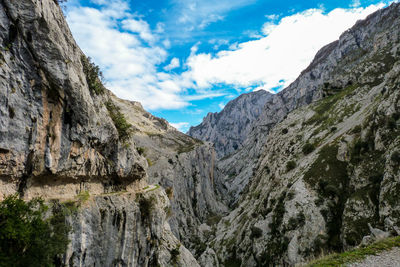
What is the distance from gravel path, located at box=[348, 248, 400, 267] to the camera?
1226cm

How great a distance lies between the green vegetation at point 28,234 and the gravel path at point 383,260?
2133cm

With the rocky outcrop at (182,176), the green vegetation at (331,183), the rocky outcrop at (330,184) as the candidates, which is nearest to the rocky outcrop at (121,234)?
the rocky outcrop at (330,184)

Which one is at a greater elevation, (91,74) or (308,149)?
(91,74)

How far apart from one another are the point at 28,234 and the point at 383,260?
23.6 meters

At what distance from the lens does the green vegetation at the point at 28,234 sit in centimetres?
1345

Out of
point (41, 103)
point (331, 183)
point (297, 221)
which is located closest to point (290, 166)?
point (331, 183)

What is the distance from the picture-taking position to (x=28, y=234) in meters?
14.2

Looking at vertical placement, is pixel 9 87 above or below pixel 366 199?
above

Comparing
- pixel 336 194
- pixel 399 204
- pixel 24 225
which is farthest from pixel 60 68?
pixel 336 194

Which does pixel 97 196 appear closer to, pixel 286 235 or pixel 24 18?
pixel 24 18

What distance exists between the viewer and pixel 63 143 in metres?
20.4

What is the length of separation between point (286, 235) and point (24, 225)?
130ft

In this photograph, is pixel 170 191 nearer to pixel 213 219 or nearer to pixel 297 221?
pixel 213 219

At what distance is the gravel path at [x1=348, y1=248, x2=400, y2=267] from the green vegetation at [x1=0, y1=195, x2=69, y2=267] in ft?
70.0
